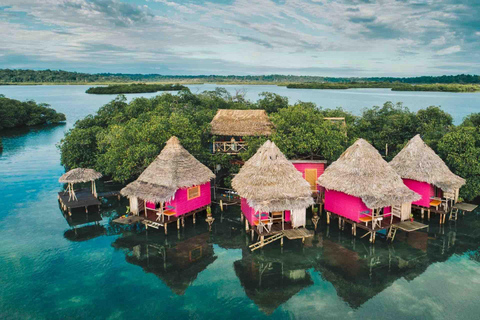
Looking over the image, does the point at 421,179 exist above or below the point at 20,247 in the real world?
above

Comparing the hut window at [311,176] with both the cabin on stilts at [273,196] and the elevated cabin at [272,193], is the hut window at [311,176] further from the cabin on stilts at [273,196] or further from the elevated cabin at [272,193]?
the elevated cabin at [272,193]

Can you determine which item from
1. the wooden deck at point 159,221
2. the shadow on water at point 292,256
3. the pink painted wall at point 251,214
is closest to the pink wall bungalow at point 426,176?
the shadow on water at point 292,256

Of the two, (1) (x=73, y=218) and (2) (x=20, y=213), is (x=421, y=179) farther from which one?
(2) (x=20, y=213)

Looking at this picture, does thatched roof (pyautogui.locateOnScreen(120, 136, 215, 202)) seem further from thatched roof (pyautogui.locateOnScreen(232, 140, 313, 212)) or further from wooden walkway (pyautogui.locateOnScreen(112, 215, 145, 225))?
thatched roof (pyautogui.locateOnScreen(232, 140, 313, 212))

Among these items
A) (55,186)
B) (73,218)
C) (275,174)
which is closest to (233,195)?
(275,174)

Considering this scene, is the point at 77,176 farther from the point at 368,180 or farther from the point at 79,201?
the point at 368,180

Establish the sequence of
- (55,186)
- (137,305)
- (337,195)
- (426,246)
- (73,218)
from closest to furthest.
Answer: (137,305), (426,246), (337,195), (73,218), (55,186)

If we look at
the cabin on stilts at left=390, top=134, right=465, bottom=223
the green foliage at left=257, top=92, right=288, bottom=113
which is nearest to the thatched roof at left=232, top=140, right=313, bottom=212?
the cabin on stilts at left=390, top=134, right=465, bottom=223
